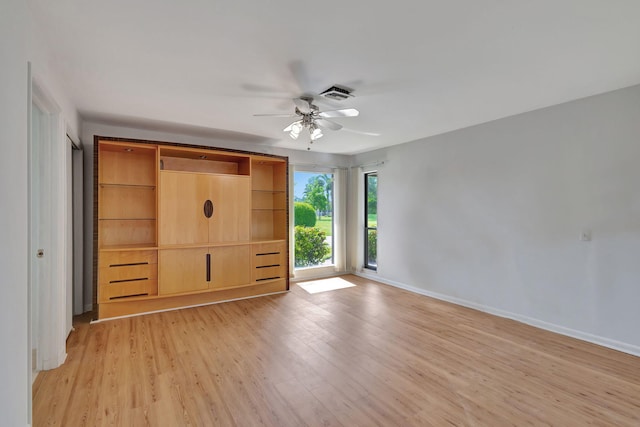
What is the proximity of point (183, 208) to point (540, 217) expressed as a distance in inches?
180

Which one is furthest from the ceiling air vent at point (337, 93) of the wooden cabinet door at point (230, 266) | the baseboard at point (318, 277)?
the baseboard at point (318, 277)

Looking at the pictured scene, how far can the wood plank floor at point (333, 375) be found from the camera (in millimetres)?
2057

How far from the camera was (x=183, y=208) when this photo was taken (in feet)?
14.1

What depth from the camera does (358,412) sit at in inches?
Answer: 82.2

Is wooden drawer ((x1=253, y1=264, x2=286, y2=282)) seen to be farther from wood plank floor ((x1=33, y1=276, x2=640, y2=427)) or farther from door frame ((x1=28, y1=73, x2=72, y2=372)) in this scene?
door frame ((x1=28, y1=73, x2=72, y2=372))

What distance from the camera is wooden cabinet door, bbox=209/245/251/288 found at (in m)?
4.50

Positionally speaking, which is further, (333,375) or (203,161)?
(203,161)

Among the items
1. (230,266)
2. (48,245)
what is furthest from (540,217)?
(48,245)

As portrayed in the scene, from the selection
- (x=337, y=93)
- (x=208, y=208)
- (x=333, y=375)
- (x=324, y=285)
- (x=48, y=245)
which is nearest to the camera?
(x=333, y=375)

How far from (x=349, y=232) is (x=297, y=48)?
15.4 ft

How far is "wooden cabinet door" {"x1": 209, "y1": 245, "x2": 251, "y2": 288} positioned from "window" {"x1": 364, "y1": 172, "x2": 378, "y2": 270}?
103 inches

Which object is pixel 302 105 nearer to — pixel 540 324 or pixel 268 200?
pixel 268 200

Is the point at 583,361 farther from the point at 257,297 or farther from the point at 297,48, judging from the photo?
the point at 257,297

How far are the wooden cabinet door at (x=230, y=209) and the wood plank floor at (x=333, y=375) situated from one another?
125cm
